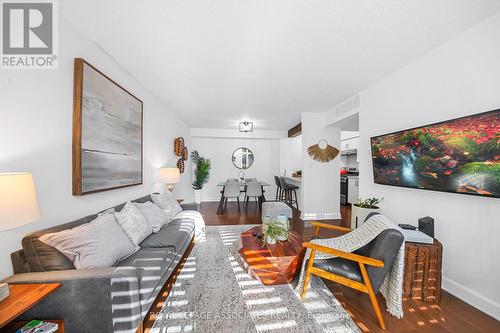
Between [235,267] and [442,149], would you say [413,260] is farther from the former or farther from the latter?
[235,267]

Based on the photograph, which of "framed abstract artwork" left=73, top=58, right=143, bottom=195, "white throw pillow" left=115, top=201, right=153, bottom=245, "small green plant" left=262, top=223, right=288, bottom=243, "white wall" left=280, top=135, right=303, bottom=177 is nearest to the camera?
"framed abstract artwork" left=73, top=58, right=143, bottom=195

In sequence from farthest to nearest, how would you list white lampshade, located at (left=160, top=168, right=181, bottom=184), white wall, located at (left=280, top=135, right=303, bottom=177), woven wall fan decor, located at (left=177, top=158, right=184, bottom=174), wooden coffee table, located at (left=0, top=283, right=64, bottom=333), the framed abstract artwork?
white wall, located at (left=280, top=135, right=303, bottom=177)
woven wall fan decor, located at (left=177, top=158, right=184, bottom=174)
white lampshade, located at (left=160, top=168, right=181, bottom=184)
the framed abstract artwork
wooden coffee table, located at (left=0, top=283, right=64, bottom=333)

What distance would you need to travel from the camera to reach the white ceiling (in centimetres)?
157

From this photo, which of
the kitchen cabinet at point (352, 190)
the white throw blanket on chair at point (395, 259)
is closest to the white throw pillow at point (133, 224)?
the white throw blanket on chair at point (395, 259)

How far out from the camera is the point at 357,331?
5.05ft

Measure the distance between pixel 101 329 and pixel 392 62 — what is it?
12.2ft

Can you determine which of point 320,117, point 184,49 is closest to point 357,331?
Result: point 184,49

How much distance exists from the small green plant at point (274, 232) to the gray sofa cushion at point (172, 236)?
1.00m

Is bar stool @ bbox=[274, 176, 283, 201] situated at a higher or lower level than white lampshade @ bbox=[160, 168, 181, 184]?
lower

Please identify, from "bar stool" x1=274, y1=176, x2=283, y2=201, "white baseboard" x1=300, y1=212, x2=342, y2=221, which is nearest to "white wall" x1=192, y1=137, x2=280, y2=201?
"bar stool" x1=274, y1=176, x2=283, y2=201

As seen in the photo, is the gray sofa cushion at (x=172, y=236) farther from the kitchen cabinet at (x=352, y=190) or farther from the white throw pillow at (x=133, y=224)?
the kitchen cabinet at (x=352, y=190)

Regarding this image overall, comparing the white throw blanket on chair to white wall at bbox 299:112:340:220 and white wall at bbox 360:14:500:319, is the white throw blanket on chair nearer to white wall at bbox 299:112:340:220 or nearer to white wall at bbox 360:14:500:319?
white wall at bbox 360:14:500:319

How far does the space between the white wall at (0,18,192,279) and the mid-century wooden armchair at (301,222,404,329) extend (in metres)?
2.23

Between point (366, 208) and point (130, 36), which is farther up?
point (130, 36)
